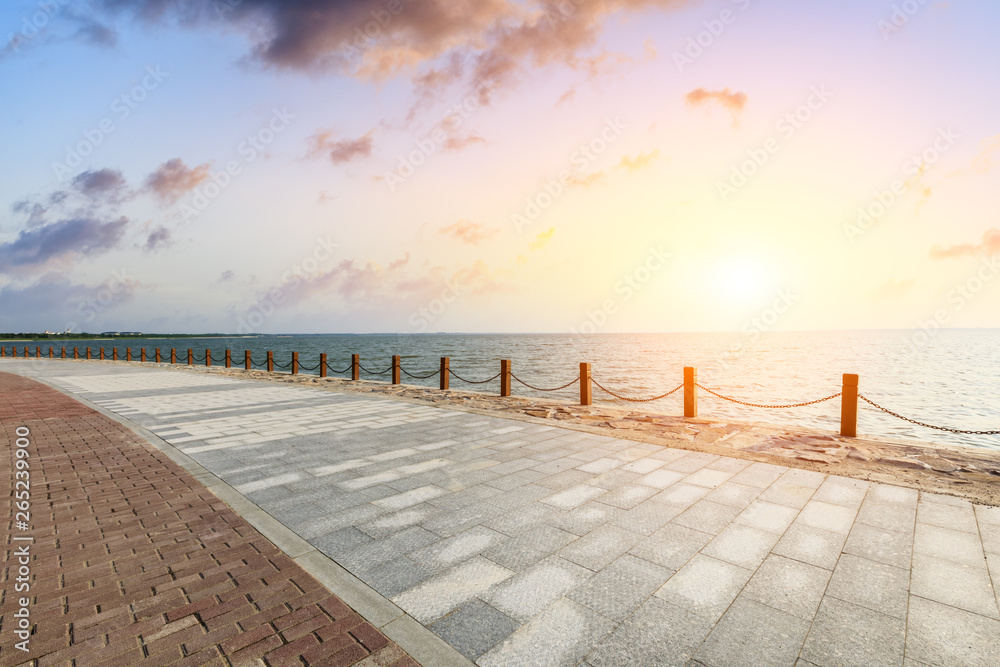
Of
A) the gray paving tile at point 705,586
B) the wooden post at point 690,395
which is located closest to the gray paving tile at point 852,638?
the gray paving tile at point 705,586

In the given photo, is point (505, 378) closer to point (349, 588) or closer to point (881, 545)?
point (881, 545)

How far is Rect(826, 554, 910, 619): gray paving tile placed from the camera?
3357 mm

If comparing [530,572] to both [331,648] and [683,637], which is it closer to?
[683,637]

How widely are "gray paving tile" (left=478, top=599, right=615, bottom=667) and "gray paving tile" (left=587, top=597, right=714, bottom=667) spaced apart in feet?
0.28

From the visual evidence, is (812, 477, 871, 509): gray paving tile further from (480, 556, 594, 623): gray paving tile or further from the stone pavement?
(480, 556, 594, 623): gray paving tile

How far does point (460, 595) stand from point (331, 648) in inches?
36.3

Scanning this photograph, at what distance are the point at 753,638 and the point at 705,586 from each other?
23.6 inches

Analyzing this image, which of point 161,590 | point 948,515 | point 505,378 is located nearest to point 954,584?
point 948,515

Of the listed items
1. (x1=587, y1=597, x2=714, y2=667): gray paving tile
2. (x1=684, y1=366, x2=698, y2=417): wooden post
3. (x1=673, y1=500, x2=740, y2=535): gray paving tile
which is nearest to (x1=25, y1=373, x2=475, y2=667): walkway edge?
(x1=587, y1=597, x2=714, y2=667): gray paving tile

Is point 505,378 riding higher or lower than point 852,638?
higher

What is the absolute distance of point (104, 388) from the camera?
1652cm

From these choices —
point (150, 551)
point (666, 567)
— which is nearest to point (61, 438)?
point (150, 551)

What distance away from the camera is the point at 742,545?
424 cm

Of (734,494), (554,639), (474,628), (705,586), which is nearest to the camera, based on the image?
(554,639)
